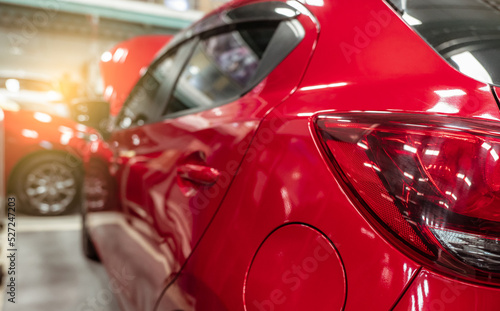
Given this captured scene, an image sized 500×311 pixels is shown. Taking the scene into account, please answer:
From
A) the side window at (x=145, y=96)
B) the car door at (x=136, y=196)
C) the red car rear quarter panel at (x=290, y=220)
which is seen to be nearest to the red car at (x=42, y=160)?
the side window at (x=145, y=96)

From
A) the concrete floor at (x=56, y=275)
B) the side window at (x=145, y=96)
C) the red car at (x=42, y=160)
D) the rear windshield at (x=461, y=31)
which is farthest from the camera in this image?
the red car at (x=42, y=160)

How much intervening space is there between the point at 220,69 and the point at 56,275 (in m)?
2.24

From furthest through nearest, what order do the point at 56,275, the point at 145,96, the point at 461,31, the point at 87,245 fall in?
the point at 87,245, the point at 56,275, the point at 145,96, the point at 461,31

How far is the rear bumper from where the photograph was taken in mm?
713

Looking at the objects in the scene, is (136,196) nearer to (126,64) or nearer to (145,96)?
(145,96)

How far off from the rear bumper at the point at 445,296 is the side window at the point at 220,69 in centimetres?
71

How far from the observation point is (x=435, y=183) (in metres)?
0.75

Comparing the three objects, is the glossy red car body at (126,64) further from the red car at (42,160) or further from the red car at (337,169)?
the red car at (337,169)

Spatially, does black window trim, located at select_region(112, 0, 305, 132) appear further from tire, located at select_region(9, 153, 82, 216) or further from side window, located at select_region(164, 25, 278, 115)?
tire, located at select_region(9, 153, 82, 216)

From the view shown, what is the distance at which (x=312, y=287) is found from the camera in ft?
2.75

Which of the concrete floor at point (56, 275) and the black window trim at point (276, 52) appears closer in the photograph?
the black window trim at point (276, 52)

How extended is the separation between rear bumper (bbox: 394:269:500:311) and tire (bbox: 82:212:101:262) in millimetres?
2910

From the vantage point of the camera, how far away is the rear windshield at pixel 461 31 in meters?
0.94

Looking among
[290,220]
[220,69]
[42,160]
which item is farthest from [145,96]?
[42,160]
